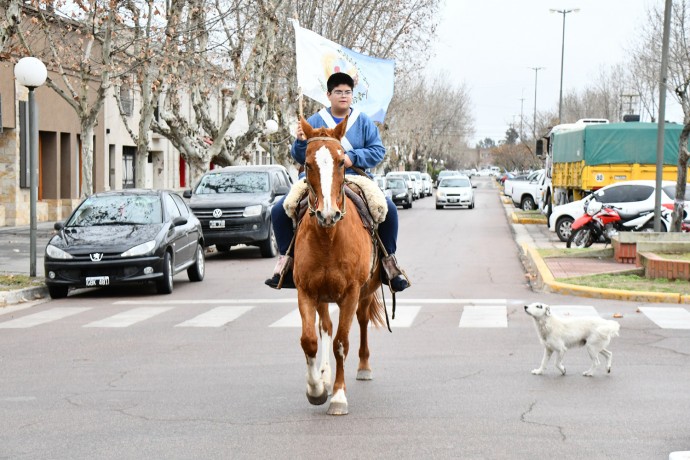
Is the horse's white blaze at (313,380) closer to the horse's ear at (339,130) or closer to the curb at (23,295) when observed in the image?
the horse's ear at (339,130)

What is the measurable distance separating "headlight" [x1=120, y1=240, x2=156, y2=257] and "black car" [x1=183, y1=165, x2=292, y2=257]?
6759 millimetres

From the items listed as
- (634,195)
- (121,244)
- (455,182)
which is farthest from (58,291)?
(455,182)

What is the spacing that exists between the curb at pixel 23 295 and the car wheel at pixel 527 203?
34.5 metres

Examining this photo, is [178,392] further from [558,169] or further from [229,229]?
[558,169]

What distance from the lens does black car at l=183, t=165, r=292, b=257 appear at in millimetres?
24000

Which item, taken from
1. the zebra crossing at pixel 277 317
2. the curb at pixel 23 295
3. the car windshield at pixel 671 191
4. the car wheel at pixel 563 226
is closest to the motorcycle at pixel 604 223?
the car windshield at pixel 671 191

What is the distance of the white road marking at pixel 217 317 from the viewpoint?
528 inches

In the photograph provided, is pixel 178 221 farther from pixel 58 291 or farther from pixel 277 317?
pixel 277 317

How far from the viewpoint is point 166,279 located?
16984mm

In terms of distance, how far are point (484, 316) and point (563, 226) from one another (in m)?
16.3

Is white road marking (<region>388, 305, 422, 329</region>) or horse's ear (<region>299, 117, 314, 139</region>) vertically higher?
horse's ear (<region>299, 117, 314, 139</region>)

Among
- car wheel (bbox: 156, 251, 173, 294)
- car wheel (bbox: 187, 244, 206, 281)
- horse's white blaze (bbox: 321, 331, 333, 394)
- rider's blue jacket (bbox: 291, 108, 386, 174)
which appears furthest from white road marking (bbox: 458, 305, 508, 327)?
car wheel (bbox: 187, 244, 206, 281)

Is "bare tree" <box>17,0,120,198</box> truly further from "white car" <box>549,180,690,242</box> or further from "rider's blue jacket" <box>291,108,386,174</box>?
"rider's blue jacket" <box>291,108,386,174</box>

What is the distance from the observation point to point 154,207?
18.2 m
